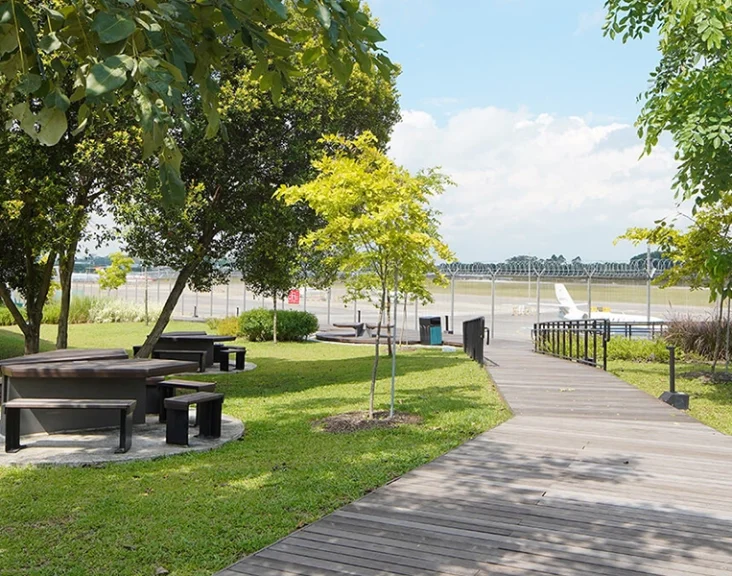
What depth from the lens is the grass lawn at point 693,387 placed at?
32.5 feet

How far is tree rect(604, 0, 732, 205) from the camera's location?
9.00 m

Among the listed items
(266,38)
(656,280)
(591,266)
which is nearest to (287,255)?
(656,280)

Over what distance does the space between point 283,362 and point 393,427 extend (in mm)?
9871

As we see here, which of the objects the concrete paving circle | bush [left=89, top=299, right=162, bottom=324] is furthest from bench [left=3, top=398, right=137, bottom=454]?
bush [left=89, top=299, right=162, bottom=324]

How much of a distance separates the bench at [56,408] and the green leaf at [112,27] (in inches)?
229

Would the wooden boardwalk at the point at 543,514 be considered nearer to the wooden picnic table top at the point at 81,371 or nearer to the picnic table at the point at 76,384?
the wooden picnic table top at the point at 81,371

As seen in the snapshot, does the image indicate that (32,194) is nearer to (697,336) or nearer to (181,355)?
(181,355)

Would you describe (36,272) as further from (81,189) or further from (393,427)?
(393,427)

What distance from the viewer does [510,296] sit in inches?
2648

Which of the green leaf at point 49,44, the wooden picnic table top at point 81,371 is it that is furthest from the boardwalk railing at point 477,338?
the green leaf at point 49,44

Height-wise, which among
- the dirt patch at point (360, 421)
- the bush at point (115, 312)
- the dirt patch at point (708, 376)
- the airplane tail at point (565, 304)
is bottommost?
the dirt patch at point (360, 421)

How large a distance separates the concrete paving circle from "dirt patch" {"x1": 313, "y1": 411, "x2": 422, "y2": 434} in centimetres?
104

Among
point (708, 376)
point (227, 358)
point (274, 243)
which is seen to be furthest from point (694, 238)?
point (227, 358)

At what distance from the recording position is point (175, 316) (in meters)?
37.9
